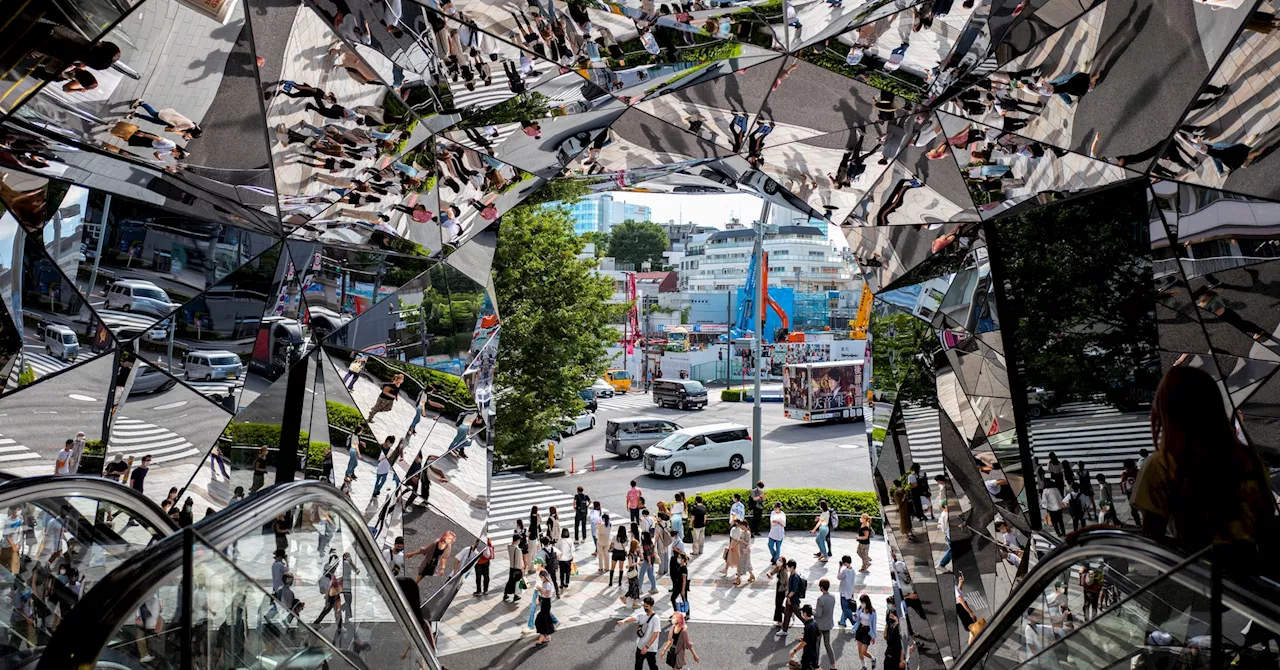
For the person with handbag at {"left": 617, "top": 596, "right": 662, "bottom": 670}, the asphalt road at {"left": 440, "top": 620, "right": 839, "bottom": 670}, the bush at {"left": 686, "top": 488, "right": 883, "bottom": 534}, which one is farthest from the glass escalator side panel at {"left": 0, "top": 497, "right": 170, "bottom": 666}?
the bush at {"left": 686, "top": 488, "right": 883, "bottom": 534}

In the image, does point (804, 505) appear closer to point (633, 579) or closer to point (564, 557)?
point (564, 557)

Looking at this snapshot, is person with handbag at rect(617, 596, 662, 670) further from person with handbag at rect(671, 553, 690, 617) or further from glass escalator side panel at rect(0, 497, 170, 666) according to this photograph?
glass escalator side panel at rect(0, 497, 170, 666)

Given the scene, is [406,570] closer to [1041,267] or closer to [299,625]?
[299,625]

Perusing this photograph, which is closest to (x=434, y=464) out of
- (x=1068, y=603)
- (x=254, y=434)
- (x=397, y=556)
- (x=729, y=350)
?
(x=397, y=556)

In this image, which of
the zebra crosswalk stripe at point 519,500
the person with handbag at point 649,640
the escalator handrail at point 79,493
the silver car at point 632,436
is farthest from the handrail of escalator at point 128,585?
the silver car at point 632,436

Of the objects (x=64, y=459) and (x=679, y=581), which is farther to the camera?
(x=679, y=581)

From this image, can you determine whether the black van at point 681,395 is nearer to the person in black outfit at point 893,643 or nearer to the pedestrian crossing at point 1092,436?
the person in black outfit at point 893,643
